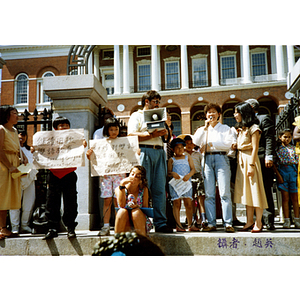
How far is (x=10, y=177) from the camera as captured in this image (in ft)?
14.4

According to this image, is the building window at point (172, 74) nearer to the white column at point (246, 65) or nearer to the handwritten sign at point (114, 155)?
the white column at point (246, 65)

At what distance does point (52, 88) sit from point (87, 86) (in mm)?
556

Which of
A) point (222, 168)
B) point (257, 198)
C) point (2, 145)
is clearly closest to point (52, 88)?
point (2, 145)

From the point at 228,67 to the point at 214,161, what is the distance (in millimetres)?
30243

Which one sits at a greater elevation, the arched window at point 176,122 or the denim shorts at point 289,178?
the arched window at point 176,122

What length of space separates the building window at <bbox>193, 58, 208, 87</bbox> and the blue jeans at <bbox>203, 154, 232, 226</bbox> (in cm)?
2944

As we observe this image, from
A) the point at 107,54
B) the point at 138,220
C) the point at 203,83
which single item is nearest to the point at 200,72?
the point at 203,83

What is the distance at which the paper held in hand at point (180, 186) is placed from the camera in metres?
4.93

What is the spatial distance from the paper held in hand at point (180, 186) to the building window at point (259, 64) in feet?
98.8

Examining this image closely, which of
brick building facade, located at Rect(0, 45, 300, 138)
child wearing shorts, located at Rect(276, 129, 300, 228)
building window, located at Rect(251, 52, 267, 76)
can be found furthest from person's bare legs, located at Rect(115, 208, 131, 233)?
building window, located at Rect(251, 52, 267, 76)

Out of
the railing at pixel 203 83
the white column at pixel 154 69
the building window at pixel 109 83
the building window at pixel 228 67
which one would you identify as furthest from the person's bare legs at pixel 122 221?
the building window at pixel 109 83

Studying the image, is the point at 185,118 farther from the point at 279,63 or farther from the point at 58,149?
the point at 58,149

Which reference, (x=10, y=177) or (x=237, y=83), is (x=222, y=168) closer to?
(x=10, y=177)

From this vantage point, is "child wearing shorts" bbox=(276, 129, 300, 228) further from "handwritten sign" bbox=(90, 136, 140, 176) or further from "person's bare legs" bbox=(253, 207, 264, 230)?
"handwritten sign" bbox=(90, 136, 140, 176)
